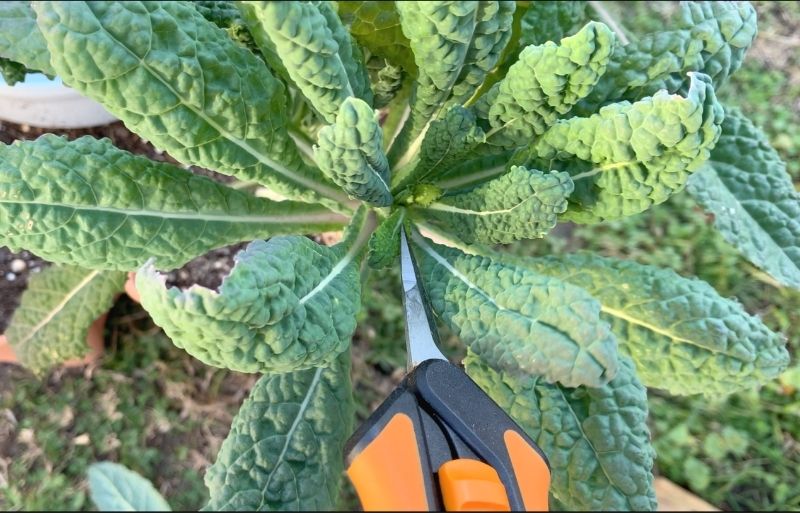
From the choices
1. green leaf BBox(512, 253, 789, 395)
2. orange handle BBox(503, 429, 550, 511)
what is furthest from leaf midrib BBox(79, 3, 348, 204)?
orange handle BBox(503, 429, 550, 511)

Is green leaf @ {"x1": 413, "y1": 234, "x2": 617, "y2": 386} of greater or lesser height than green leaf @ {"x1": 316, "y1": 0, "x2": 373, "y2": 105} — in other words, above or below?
below

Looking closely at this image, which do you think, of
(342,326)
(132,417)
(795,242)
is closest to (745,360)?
(795,242)

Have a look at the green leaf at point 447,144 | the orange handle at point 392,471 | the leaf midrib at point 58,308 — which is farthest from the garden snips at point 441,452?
the leaf midrib at point 58,308

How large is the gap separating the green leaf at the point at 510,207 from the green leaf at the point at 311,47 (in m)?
0.30

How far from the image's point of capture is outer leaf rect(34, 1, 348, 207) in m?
0.99

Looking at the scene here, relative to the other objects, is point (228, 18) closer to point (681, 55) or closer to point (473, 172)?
point (473, 172)

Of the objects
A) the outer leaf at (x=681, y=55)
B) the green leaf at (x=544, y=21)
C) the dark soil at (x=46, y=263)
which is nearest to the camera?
the outer leaf at (x=681, y=55)

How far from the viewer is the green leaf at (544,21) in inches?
59.9

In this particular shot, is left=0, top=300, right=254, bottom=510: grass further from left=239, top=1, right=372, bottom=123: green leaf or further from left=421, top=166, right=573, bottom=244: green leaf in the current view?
left=239, top=1, right=372, bottom=123: green leaf

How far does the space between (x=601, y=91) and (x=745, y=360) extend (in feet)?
2.01

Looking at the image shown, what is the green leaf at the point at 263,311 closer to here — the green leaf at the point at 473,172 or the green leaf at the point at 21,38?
the green leaf at the point at 473,172

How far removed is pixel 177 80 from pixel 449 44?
1.43ft

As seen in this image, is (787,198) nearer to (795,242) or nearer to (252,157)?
(795,242)

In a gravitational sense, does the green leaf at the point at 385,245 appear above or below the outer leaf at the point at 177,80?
below
